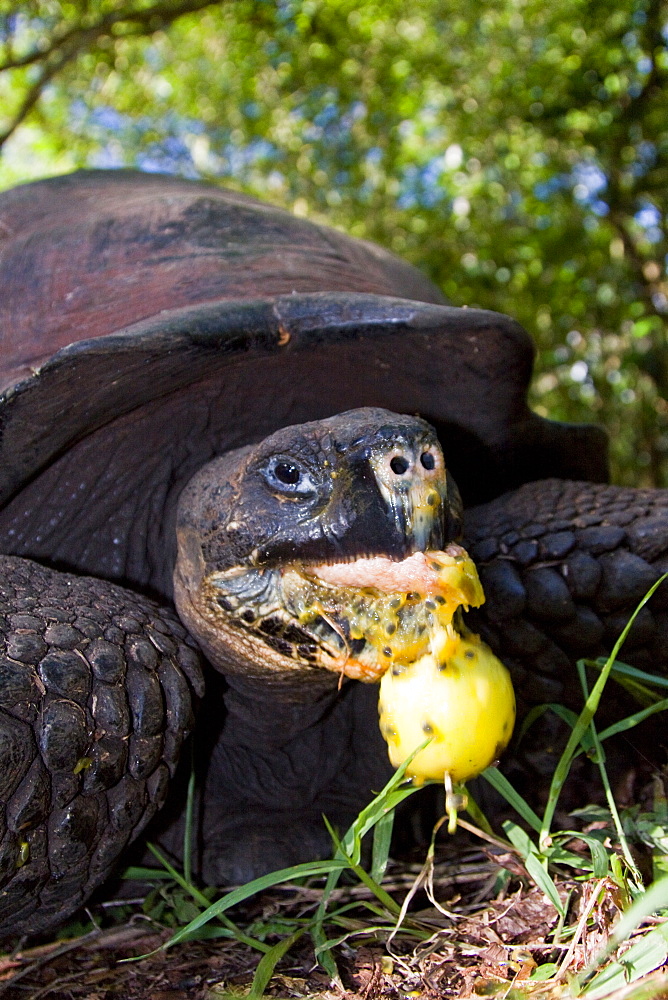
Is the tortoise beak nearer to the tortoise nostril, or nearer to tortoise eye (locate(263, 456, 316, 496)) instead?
the tortoise nostril

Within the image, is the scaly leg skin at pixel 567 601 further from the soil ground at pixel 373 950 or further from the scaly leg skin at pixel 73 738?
the scaly leg skin at pixel 73 738

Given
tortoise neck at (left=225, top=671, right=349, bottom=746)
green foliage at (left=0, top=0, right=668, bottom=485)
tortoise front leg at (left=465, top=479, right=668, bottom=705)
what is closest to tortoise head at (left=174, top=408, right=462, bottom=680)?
tortoise neck at (left=225, top=671, right=349, bottom=746)

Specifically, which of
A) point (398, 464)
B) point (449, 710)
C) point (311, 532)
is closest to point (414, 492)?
point (398, 464)

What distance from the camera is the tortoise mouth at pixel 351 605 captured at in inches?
49.5

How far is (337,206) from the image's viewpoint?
767 cm

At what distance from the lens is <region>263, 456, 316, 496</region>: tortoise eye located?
137 centimetres

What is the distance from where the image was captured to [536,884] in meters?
1.32

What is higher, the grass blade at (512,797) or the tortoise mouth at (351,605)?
the tortoise mouth at (351,605)

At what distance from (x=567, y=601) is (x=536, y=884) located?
0.65 m

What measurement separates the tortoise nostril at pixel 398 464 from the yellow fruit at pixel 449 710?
0.27 m

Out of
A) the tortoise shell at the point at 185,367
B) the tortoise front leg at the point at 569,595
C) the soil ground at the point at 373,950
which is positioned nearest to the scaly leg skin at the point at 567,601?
the tortoise front leg at the point at 569,595

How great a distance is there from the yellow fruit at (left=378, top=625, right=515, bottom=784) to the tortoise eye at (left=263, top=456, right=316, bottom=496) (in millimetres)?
326

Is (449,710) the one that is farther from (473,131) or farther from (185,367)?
(473,131)

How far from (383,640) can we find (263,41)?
6366mm
